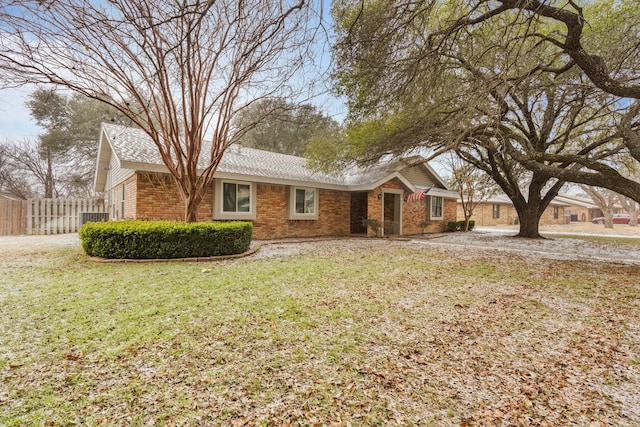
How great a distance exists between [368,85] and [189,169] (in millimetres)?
5607

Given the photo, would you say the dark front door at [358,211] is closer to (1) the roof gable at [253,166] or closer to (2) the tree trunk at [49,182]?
(1) the roof gable at [253,166]

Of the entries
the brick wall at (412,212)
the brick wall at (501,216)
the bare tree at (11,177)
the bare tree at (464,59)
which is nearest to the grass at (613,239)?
the brick wall at (412,212)

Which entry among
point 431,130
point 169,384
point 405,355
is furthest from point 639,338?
point 431,130

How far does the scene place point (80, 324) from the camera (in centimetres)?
340

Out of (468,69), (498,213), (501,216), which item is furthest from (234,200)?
(501,216)

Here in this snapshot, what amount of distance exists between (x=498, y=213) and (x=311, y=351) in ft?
113

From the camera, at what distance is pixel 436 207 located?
750 inches

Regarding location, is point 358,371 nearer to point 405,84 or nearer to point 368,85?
point 405,84

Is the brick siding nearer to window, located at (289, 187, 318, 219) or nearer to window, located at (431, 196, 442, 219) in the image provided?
window, located at (289, 187, 318, 219)

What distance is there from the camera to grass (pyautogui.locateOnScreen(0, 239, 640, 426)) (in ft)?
6.94

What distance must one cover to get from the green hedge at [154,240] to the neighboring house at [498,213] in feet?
87.1

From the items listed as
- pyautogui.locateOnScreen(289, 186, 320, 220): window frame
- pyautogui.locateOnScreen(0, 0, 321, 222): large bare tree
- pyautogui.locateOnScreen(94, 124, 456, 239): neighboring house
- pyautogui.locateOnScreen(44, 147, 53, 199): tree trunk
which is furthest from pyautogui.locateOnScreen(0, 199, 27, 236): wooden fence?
pyautogui.locateOnScreen(289, 186, 320, 220): window frame

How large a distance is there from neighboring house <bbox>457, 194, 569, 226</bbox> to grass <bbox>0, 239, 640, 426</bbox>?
82.9 feet

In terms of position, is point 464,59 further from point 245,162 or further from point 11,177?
point 11,177
